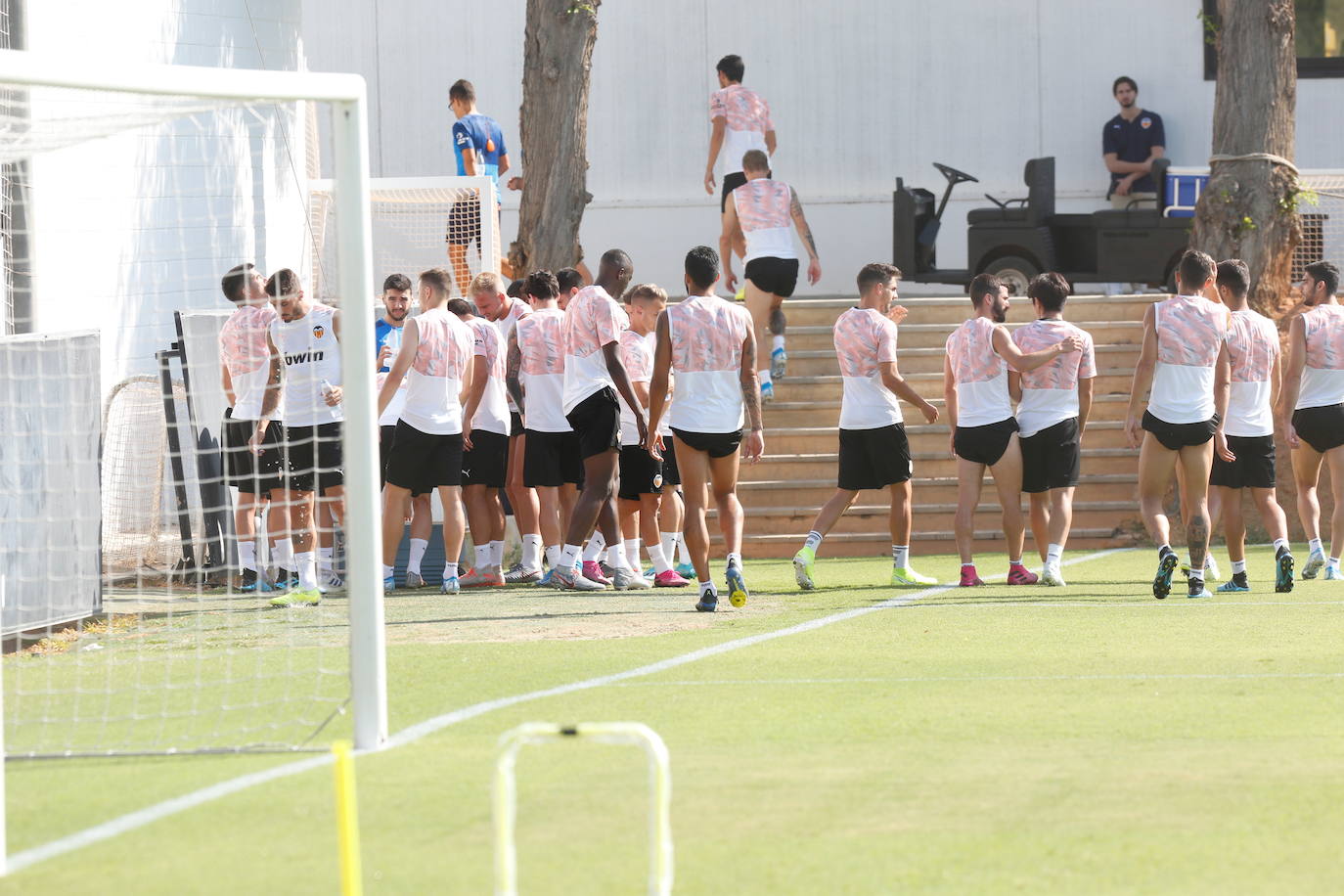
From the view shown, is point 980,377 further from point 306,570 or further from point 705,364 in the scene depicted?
point 306,570

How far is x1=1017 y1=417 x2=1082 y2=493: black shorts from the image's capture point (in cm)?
1195

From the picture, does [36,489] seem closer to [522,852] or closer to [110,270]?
[110,270]

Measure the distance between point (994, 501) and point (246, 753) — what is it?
1063cm

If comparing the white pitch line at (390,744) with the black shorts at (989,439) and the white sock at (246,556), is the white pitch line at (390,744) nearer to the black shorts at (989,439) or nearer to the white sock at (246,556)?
the black shorts at (989,439)

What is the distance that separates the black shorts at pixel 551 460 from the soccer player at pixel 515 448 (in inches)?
3.5

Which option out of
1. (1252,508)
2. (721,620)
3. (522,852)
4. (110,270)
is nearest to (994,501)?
(1252,508)

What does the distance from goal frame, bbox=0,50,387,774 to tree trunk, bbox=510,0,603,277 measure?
980 cm

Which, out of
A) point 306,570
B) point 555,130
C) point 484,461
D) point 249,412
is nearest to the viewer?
point 306,570

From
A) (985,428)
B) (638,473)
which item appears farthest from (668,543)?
(985,428)

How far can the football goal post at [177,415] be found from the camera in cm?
634

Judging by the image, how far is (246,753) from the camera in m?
6.23

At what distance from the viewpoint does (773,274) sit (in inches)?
608

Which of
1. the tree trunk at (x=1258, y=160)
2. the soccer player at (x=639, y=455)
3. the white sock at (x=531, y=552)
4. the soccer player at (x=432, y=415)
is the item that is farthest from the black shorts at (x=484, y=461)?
the tree trunk at (x=1258, y=160)

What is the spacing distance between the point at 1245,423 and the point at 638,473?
415 centimetres
